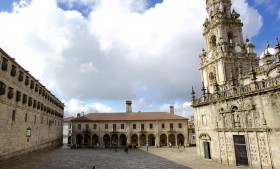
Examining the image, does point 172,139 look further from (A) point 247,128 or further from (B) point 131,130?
(A) point 247,128

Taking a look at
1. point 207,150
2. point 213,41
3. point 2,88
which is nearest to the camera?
point 2,88

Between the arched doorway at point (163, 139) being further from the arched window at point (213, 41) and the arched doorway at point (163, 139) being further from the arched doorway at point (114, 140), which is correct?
the arched window at point (213, 41)

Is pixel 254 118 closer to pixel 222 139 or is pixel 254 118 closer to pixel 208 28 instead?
pixel 222 139

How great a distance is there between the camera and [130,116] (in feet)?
185

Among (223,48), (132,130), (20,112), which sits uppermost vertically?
(223,48)

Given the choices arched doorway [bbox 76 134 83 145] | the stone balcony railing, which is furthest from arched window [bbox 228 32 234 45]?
arched doorway [bbox 76 134 83 145]

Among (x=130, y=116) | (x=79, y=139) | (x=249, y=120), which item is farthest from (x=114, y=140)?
(x=249, y=120)

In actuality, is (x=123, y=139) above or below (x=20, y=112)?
below

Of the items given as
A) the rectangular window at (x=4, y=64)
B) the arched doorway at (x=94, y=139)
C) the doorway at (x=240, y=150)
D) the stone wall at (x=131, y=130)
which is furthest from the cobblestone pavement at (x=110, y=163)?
the arched doorway at (x=94, y=139)

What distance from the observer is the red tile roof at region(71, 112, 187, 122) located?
5442 cm

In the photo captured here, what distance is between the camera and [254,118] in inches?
821

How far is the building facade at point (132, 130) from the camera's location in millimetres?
53250

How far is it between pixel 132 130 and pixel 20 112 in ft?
104

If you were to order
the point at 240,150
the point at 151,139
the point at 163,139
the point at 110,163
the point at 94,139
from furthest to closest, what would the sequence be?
the point at 94,139 → the point at 151,139 → the point at 163,139 → the point at 110,163 → the point at 240,150
